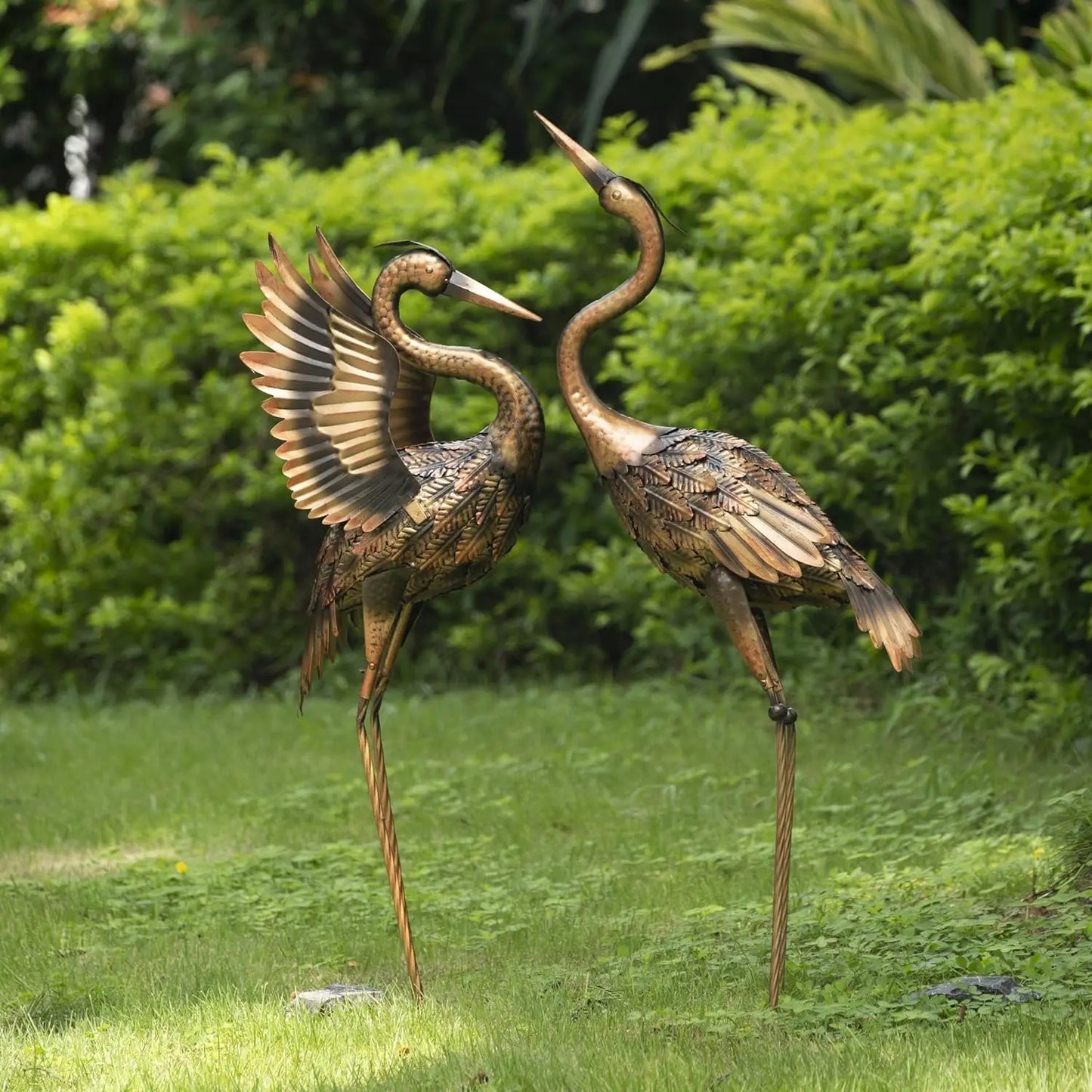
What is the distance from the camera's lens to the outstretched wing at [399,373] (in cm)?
432

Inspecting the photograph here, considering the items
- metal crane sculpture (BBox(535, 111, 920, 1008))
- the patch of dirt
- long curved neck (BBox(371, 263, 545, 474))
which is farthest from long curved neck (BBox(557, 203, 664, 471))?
the patch of dirt

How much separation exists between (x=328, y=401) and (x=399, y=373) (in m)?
0.25

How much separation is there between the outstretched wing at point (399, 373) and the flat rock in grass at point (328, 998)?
56.9 inches

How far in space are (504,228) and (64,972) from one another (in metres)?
5.40

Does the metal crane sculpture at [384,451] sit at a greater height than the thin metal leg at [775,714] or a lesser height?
greater

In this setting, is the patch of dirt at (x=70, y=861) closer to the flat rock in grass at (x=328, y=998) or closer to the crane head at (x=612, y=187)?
the flat rock in grass at (x=328, y=998)

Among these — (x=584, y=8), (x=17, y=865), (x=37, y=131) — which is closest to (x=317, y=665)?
(x=17, y=865)

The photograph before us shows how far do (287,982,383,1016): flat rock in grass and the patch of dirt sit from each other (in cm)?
179

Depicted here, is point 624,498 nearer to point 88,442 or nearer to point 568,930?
point 568,930

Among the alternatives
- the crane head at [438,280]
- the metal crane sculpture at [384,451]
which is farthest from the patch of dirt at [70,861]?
the crane head at [438,280]

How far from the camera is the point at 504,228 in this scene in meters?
9.11

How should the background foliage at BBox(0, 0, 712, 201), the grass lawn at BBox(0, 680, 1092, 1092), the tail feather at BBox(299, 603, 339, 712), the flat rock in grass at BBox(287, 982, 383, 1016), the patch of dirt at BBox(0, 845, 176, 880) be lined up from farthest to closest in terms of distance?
the background foliage at BBox(0, 0, 712, 201), the patch of dirt at BBox(0, 845, 176, 880), the tail feather at BBox(299, 603, 339, 712), the flat rock in grass at BBox(287, 982, 383, 1016), the grass lawn at BBox(0, 680, 1092, 1092)

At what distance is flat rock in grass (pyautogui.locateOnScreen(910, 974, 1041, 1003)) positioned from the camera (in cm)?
400

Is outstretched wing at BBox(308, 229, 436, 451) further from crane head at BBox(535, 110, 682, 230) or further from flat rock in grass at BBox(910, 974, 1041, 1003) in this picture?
flat rock in grass at BBox(910, 974, 1041, 1003)
